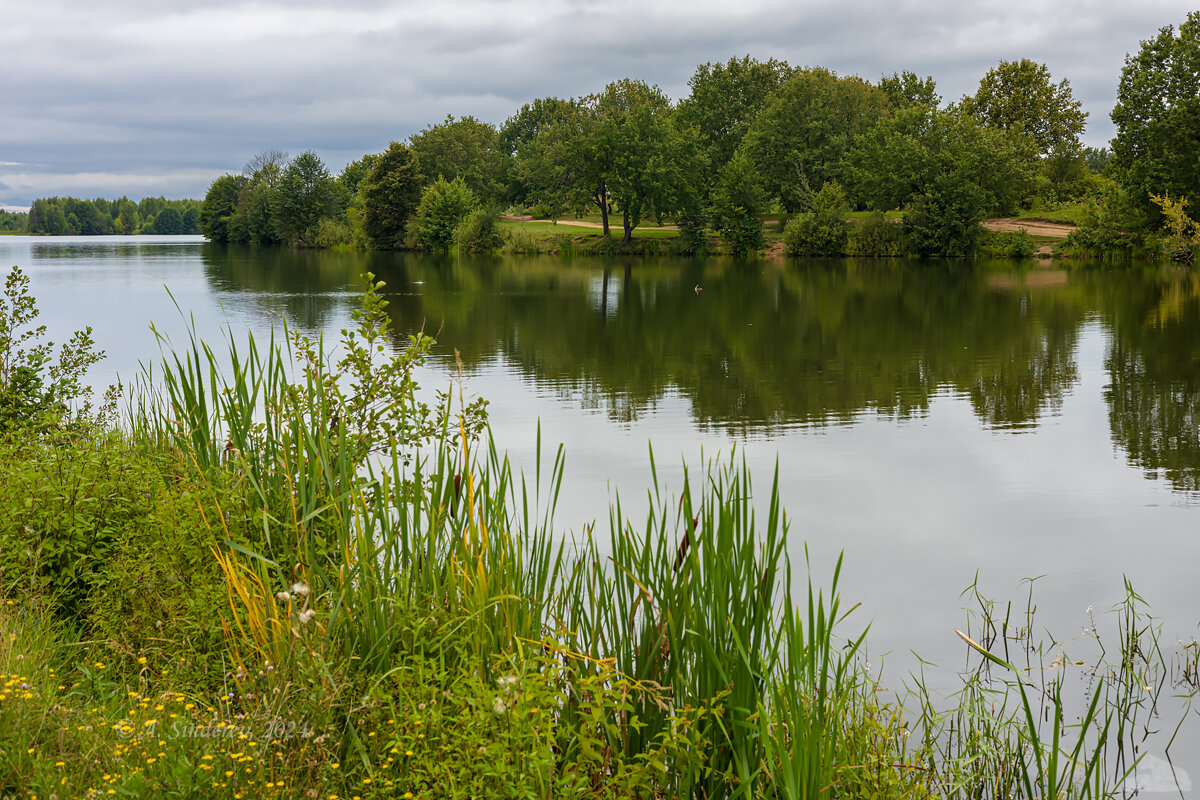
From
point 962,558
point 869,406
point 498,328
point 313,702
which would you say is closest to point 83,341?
point 313,702

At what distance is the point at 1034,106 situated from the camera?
78.2 meters

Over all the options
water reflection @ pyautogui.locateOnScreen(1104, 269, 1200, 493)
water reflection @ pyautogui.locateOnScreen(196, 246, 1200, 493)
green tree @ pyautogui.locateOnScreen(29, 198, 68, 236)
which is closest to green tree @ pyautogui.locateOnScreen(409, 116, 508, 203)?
water reflection @ pyautogui.locateOnScreen(196, 246, 1200, 493)

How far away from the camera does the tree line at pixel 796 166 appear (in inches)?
2096

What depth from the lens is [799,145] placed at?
73.4 meters

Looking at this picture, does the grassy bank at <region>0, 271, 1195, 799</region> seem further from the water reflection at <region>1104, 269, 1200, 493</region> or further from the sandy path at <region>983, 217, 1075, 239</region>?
the sandy path at <region>983, 217, 1075, 239</region>

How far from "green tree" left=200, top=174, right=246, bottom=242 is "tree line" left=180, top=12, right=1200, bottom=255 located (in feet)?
61.9

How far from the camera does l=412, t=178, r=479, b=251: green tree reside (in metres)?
80.1

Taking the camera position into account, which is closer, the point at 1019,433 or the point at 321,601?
the point at 321,601

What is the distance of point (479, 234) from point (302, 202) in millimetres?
34107

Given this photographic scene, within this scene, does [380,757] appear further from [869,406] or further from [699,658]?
[869,406]

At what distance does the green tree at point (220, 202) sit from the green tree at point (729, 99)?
65.1 metres

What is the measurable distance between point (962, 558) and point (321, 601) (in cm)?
652

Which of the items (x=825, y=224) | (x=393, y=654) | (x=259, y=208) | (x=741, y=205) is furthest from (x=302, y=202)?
(x=393, y=654)

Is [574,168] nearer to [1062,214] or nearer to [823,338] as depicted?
[1062,214]
